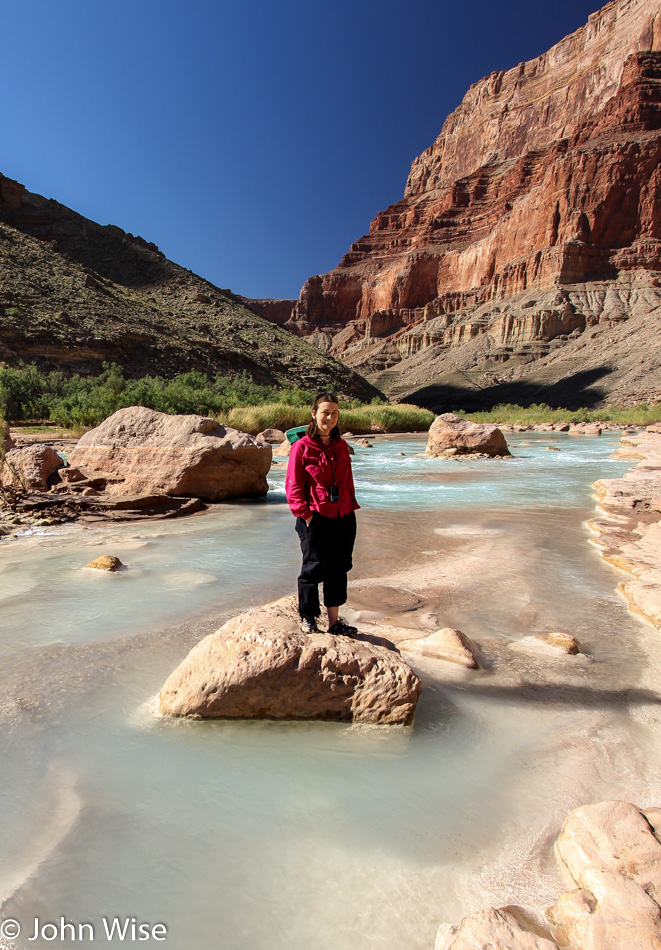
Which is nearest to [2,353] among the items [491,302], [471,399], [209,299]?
[209,299]

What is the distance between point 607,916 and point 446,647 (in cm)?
167

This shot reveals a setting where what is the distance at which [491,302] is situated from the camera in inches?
3329

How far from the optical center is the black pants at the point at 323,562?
2.97 m

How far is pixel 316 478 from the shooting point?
298cm

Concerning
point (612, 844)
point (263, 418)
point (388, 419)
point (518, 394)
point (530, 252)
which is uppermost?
point (530, 252)

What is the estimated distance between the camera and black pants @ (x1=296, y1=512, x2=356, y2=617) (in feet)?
9.74

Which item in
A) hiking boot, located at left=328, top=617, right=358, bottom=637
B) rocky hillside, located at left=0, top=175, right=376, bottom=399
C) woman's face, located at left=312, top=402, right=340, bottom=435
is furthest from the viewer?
rocky hillside, located at left=0, top=175, right=376, bottom=399

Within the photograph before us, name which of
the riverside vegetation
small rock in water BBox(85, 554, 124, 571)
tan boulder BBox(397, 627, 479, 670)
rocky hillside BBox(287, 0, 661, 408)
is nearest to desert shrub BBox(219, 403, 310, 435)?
the riverside vegetation

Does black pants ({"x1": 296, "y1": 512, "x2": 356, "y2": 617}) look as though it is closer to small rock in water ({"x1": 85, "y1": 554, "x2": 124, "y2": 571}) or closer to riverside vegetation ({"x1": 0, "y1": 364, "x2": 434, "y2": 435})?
small rock in water ({"x1": 85, "y1": 554, "x2": 124, "y2": 571})

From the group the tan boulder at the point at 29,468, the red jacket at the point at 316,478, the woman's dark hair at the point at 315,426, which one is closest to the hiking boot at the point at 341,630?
the red jacket at the point at 316,478

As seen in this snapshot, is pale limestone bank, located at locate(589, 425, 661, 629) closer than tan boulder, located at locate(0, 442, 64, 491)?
Yes

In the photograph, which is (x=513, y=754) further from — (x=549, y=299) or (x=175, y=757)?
(x=549, y=299)

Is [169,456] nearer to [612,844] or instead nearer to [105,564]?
[105,564]

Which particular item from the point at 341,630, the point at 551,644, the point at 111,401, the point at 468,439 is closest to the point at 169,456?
the point at 341,630
